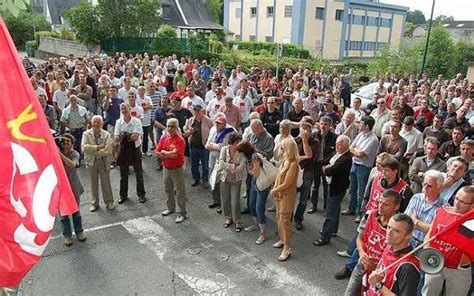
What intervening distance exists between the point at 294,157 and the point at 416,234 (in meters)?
1.81

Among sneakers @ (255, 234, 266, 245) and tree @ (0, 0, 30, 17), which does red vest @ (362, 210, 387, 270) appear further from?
tree @ (0, 0, 30, 17)

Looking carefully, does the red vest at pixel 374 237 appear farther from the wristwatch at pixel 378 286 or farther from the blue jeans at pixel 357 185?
the blue jeans at pixel 357 185

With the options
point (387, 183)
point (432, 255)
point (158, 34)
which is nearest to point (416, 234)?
point (387, 183)

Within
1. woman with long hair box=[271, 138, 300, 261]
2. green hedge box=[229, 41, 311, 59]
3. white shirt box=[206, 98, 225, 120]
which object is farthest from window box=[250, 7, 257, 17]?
woman with long hair box=[271, 138, 300, 261]

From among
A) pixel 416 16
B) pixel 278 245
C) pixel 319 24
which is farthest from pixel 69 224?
pixel 416 16

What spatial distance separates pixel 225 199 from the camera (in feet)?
23.7

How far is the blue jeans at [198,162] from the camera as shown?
8.95m

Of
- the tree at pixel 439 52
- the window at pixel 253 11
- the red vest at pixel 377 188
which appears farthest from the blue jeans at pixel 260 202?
the window at pixel 253 11

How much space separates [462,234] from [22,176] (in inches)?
147

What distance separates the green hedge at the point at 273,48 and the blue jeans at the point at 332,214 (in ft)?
112

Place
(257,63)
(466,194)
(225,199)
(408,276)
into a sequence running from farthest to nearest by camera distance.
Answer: (257,63) → (225,199) → (466,194) → (408,276)

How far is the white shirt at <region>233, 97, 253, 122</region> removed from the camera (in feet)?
35.0

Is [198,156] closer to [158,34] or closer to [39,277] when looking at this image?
[39,277]

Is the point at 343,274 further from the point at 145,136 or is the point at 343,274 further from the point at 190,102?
the point at 145,136
